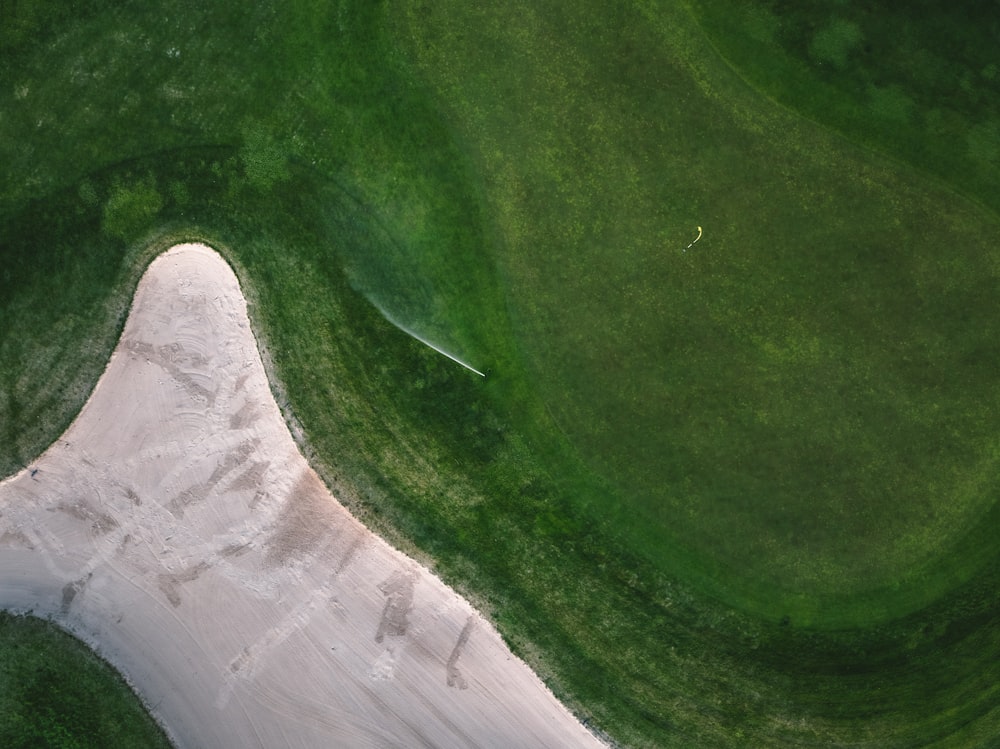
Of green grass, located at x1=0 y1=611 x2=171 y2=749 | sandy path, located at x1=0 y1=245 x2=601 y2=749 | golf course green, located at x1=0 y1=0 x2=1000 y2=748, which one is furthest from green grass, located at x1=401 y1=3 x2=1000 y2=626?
green grass, located at x1=0 y1=611 x2=171 y2=749

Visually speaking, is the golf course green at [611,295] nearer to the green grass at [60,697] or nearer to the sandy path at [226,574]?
the sandy path at [226,574]

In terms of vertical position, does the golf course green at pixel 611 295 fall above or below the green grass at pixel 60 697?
above

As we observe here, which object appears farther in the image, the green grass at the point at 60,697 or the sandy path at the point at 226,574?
the sandy path at the point at 226,574

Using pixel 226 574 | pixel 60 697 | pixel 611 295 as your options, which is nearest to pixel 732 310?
pixel 611 295

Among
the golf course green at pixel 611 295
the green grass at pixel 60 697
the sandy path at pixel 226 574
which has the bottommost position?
the green grass at pixel 60 697

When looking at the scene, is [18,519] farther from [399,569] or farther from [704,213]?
[704,213]

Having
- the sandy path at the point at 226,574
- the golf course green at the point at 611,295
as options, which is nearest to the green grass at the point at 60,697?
the sandy path at the point at 226,574
